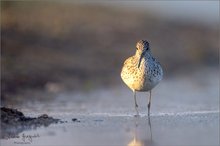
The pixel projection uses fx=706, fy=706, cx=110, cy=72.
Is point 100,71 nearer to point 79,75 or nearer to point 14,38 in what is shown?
point 79,75

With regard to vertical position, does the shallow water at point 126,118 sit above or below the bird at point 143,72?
below

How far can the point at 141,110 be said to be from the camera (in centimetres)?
1220

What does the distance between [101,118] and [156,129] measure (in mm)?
1306

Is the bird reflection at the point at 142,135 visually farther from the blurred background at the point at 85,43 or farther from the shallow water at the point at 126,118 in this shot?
the blurred background at the point at 85,43

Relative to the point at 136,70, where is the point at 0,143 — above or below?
below

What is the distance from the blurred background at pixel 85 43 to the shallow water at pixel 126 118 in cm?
112

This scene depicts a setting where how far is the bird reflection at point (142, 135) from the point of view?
8.54m

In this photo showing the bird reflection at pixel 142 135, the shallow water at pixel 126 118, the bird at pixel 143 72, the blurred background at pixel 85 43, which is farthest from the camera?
the blurred background at pixel 85 43

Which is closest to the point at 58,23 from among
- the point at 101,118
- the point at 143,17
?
the point at 143,17

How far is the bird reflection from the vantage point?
854cm

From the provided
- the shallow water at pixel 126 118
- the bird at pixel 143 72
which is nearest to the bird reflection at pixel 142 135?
the shallow water at pixel 126 118

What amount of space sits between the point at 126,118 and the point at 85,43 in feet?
30.5

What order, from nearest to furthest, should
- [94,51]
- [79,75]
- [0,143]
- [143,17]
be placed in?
[0,143], [79,75], [94,51], [143,17]

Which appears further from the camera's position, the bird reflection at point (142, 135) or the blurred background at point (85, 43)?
the blurred background at point (85, 43)
